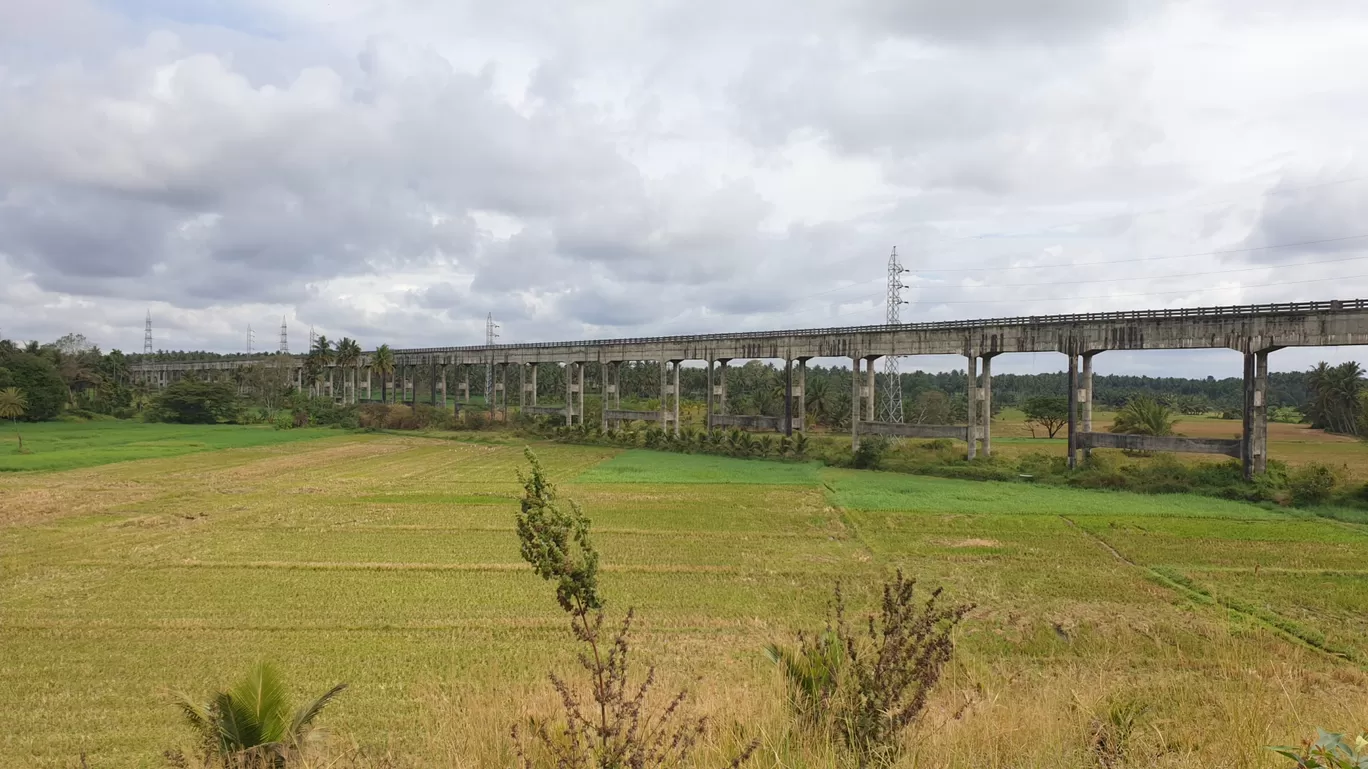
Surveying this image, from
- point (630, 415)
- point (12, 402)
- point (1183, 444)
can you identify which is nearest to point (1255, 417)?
point (1183, 444)

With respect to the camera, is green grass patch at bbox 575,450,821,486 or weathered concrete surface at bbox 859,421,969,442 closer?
green grass patch at bbox 575,450,821,486

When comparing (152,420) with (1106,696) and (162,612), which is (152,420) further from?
(1106,696)

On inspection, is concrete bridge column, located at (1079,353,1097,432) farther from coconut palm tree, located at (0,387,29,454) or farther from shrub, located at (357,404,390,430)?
coconut palm tree, located at (0,387,29,454)

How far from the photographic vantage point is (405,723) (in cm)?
1021

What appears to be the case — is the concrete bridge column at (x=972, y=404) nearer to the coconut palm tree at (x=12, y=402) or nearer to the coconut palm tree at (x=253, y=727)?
the coconut palm tree at (x=253, y=727)

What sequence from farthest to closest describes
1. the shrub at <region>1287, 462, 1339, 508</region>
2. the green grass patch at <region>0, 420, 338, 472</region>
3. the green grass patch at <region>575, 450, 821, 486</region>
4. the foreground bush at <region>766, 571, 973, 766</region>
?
the green grass patch at <region>0, 420, 338, 472</region> < the green grass patch at <region>575, 450, 821, 486</region> < the shrub at <region>1287, 462, 1339, 508</region> < the foreground bush at <region>766, 571, 973, 766</region>

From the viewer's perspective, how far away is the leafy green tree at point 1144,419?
40.4 metres

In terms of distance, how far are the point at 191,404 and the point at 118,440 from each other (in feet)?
89.3

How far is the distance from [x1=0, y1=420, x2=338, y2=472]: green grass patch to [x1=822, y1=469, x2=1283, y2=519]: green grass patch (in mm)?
47369

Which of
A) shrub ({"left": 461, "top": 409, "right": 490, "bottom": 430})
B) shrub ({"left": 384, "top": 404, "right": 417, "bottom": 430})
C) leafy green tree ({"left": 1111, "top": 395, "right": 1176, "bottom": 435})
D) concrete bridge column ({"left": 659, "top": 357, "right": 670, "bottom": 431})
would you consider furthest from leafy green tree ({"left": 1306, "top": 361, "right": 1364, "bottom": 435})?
shrub ({"left": 384, "top": 404, "right": 417, "bottom": 430})

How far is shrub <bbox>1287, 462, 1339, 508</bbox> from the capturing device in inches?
1140

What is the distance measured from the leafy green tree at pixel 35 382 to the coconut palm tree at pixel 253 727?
9641 cm

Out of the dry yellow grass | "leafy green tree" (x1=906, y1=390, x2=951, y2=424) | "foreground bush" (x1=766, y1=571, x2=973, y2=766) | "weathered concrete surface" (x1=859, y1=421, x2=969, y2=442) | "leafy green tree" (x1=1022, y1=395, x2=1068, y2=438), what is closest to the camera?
"foreground bush" (x1=766, y1=571, x2=973, y2=766)

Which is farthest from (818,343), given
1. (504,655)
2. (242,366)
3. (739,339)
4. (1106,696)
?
(242,366)
